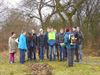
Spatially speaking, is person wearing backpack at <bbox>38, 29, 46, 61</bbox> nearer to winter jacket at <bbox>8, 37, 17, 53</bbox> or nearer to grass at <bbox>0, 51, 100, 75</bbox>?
winter jacket at <bbox>8, 37, 17, 53</bbox>

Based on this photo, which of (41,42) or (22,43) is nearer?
(22,43)

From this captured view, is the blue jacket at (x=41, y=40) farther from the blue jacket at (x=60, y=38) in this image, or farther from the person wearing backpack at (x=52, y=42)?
the blue jacket at (x=60, y=38)

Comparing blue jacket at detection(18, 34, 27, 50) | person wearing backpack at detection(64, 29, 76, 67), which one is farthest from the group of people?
person wearing backpack at detection(64, 29, 76, 67)

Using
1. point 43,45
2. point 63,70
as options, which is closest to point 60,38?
point 43,45

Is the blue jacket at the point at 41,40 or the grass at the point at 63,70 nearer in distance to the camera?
the grass at the point at 63,70

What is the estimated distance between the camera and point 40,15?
46062 mm

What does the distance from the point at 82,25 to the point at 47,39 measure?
55.0ft

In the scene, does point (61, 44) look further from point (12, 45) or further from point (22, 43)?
point (12, 45)

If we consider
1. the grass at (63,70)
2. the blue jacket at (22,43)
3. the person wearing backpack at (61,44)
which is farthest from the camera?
the person wearing backpack at (61,44)

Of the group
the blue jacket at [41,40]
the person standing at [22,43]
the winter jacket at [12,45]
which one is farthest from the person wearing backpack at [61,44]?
the winter jacket at [12,45]

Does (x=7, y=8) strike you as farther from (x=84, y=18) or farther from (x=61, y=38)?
(x=61, y=38)

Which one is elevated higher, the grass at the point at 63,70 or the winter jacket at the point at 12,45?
the winter jacket at the point at 12,45

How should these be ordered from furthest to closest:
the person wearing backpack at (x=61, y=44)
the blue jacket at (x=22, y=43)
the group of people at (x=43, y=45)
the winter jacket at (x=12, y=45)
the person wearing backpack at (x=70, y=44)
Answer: the winter jacket at (x=12, y=45)
the person wearing backpack at (x=61, y=44)
the group of people at (x=43, y=45)
the blue jacket at (x=22, y=43)
the person wearing backpack at (x=70, y=44)

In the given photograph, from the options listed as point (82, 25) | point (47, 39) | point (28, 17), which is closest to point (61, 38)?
point (47, 39)
